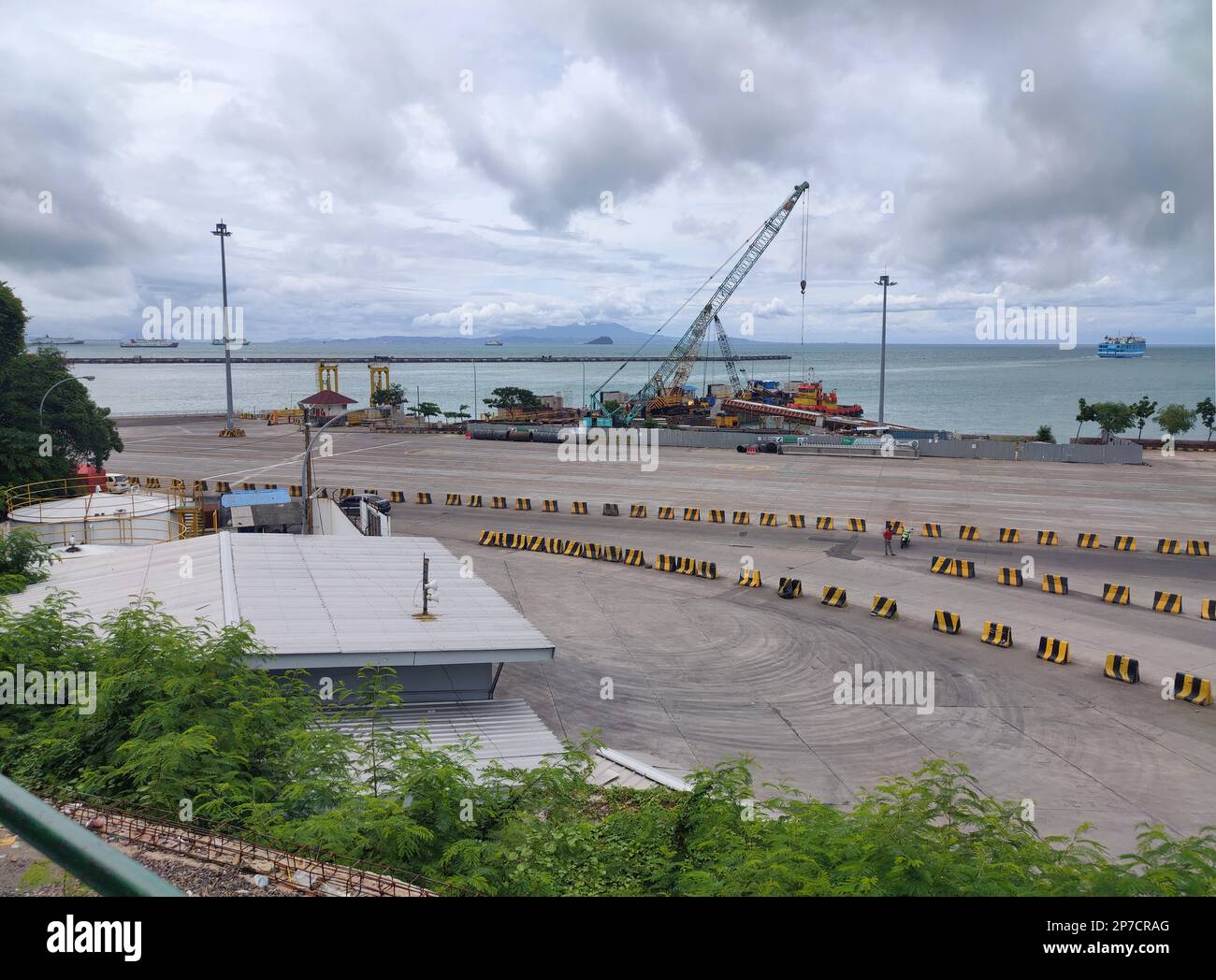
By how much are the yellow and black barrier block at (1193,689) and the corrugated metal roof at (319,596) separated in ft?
51.9

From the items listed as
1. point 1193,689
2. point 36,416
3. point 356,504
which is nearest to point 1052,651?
point 1193,689

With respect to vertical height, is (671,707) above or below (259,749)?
below

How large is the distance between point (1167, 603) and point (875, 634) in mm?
10536

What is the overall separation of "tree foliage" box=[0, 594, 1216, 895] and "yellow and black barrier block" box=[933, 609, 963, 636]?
16.8m

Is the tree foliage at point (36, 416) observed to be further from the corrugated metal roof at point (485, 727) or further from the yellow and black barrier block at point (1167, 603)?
the yellow and black barrier block at point (1167, 603)

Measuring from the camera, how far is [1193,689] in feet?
69.4

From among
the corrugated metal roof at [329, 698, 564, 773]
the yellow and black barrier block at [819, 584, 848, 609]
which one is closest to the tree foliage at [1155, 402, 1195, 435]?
the yellow and black barrier block at [819, 584, 848, 609]

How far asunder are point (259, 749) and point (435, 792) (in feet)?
9.02

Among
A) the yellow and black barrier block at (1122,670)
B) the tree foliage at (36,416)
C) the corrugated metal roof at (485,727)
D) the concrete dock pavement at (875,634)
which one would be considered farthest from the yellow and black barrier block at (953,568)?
the tree foliage at (36,416)

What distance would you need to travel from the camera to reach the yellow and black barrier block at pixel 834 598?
29406 mm
